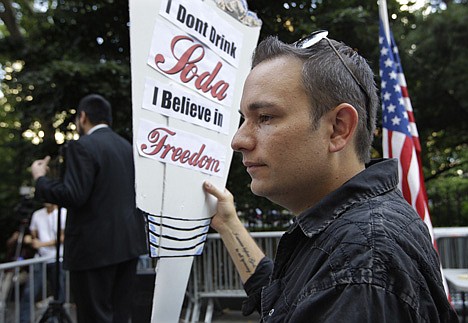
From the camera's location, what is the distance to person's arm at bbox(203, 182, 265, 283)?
201cm

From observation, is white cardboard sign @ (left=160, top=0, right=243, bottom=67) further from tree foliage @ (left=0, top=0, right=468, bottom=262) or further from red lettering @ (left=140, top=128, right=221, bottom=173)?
tree foliage @ (left=0, top=0, right=468, bottom=262)

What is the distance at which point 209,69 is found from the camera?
2.30m

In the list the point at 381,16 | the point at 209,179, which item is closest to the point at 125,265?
the point at 209,179

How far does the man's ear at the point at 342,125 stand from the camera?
1.14 m

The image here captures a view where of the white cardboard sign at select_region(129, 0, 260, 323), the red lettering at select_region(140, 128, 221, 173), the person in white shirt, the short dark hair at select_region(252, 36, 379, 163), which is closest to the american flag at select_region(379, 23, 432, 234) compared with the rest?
the white cardboard sign at select_region(129, 0, 260, 323)

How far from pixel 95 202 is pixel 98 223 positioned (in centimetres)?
14

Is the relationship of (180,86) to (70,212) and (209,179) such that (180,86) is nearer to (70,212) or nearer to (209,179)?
(209,179)

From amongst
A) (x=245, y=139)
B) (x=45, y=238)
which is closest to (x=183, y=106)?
(x=245, y=139)

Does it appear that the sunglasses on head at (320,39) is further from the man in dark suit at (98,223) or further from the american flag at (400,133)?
the american flag at (400,133)

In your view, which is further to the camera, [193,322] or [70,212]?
[193,322]

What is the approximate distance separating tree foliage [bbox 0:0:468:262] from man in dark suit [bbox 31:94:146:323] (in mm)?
2405

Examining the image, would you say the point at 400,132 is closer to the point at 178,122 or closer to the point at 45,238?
the point at 178,122

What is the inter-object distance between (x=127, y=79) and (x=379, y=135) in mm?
3239

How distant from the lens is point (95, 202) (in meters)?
3.58
